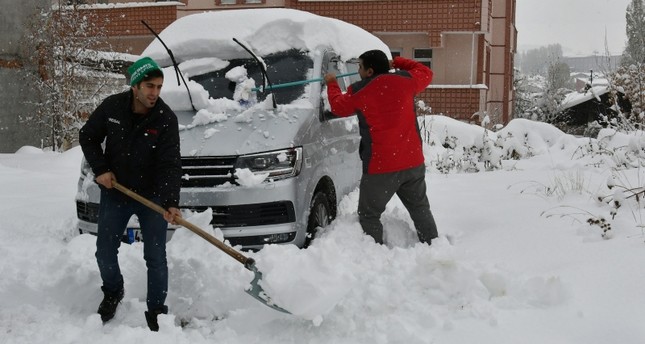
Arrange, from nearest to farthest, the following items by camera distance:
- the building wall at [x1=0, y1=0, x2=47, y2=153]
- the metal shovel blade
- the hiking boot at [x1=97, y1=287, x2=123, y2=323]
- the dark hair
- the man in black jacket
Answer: the metal shovel blade
the man in black jacket
the hiking boot at [x1=97, y1=287, x2=123, y2=323]
the dark hair
the building wall at [x1=0, y1=0, x2=47, y2=153]

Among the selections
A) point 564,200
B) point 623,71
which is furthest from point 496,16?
point 564,200

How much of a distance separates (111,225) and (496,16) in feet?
86.0

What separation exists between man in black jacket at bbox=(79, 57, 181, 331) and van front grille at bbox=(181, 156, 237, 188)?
0.58 meters

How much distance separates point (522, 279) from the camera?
4031 millimetres

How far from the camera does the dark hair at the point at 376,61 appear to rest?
196 inches

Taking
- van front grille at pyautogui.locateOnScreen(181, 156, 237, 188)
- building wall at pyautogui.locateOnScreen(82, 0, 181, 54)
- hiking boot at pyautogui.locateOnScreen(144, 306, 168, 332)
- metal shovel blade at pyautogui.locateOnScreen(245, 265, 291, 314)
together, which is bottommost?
hiking boot at pyautogui.locateOnScreen(144, 306, 168, 332)

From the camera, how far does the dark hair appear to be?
196 inches

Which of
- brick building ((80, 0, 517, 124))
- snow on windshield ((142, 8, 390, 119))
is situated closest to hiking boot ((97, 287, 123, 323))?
snow on windshield ((142, 8, 390, 119))

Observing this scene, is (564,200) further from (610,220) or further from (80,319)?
(80,319)

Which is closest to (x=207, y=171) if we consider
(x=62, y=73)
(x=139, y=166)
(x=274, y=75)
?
(x=139, y=166)

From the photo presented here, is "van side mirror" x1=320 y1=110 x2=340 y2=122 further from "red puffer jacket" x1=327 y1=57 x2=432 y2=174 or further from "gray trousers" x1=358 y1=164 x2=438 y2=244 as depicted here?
"gray trousers" x1=358 y1=164 x2=438 y2=244

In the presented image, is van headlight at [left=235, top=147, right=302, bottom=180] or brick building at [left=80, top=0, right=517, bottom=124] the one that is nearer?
van headlight at [left=235, top=147, right=302, bottom=180]

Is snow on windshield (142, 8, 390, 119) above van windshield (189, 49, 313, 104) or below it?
above

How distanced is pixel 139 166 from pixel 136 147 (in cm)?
12
